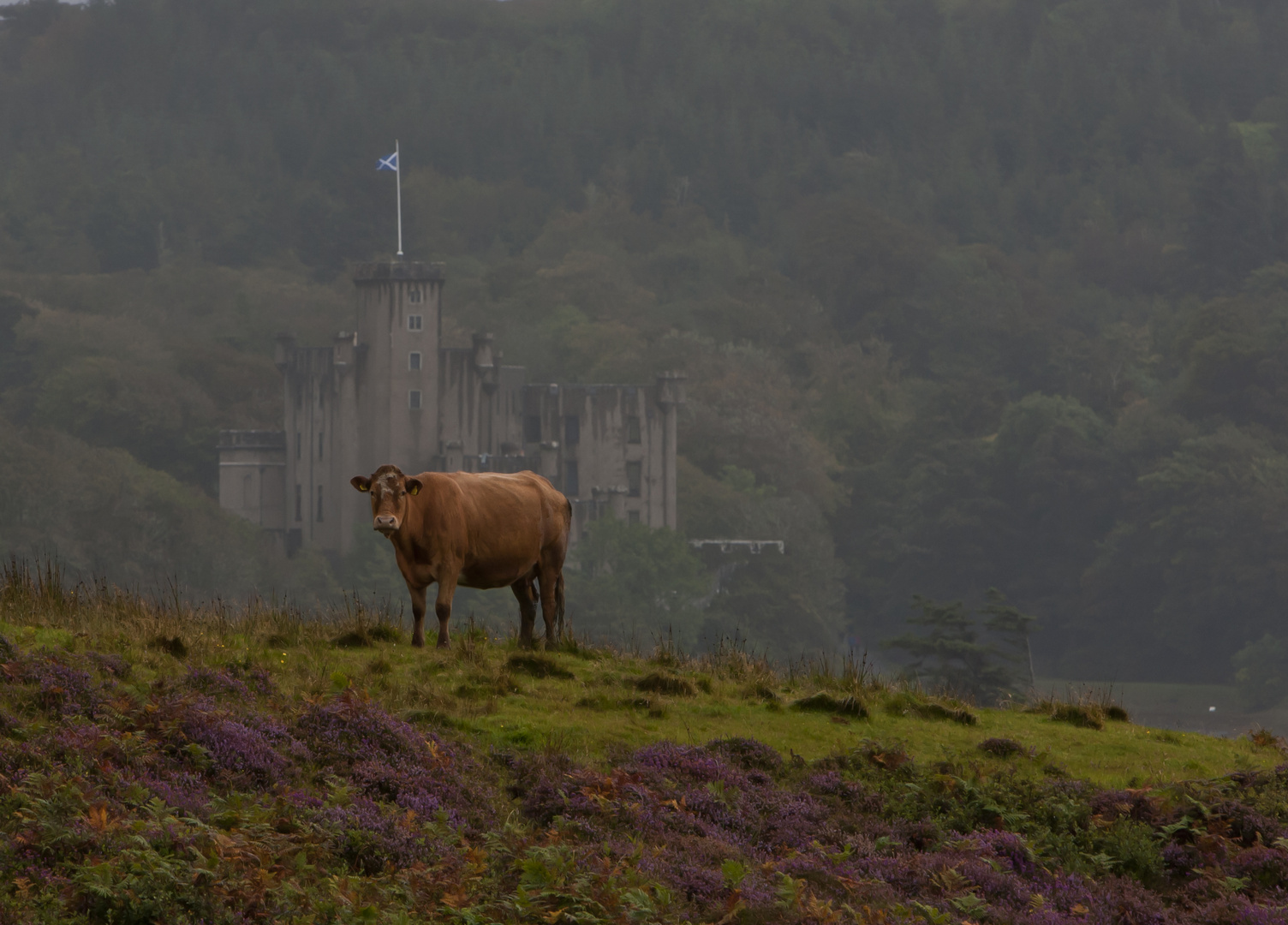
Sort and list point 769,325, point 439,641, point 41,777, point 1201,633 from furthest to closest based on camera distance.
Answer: point 769,325
point 1201,633
point 439,641
point 41,777

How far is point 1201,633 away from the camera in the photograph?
100 m

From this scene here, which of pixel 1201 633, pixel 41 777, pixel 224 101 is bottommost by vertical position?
pixel 1201 633

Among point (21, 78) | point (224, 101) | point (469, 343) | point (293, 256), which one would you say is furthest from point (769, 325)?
point (21, 78)

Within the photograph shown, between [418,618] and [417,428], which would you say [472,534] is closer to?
[418,618]

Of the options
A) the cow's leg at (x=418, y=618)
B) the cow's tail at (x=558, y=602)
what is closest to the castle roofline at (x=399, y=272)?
the cow's tail at (x=558, y=602)

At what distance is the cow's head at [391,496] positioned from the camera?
13.8 meters

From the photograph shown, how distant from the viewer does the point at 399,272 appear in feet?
313

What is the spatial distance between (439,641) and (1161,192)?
536 ft

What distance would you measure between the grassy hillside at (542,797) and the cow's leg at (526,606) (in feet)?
4.50

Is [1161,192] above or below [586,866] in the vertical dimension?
above

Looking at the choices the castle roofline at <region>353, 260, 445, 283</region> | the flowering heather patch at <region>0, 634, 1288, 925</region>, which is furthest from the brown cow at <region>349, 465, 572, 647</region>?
the castle roofline at <region>353, 260, 445, 283</region>

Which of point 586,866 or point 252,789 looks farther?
point 252,789

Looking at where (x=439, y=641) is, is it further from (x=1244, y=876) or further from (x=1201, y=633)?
(x=1201, y=633)

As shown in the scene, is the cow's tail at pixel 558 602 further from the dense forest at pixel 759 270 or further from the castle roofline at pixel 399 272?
the castle roofline at pixel 399 272
